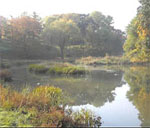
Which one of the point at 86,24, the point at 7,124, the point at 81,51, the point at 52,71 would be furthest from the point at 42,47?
the point at 7,124

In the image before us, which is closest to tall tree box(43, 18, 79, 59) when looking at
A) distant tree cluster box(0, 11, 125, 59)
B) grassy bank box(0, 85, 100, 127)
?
distant tree cluster box(0, 11, 125, 59)

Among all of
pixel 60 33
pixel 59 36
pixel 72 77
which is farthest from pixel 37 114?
pixel 59 36

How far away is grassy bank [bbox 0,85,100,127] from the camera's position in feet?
16.5

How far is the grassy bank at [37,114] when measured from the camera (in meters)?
5.03

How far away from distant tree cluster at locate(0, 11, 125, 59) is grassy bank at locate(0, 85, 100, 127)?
3100cm

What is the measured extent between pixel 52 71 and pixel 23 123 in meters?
14.7

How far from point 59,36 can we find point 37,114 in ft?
136

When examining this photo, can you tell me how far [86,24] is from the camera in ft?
193

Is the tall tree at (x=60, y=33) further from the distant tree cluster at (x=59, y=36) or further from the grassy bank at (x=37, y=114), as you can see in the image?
the grassy bank at (x=37, y=114)

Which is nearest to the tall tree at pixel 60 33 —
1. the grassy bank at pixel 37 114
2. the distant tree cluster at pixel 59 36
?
the distant tree cluster at pixel 59 36

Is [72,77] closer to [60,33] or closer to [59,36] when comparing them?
[60,33]

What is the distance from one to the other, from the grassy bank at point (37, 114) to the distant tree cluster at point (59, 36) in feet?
102

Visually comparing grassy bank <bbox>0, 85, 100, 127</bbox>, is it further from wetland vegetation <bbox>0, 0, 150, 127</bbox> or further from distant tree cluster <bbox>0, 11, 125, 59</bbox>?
distant tree cluster <bbox>0, 11, 125, 59</bbox>

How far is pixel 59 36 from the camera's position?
46375 mm
